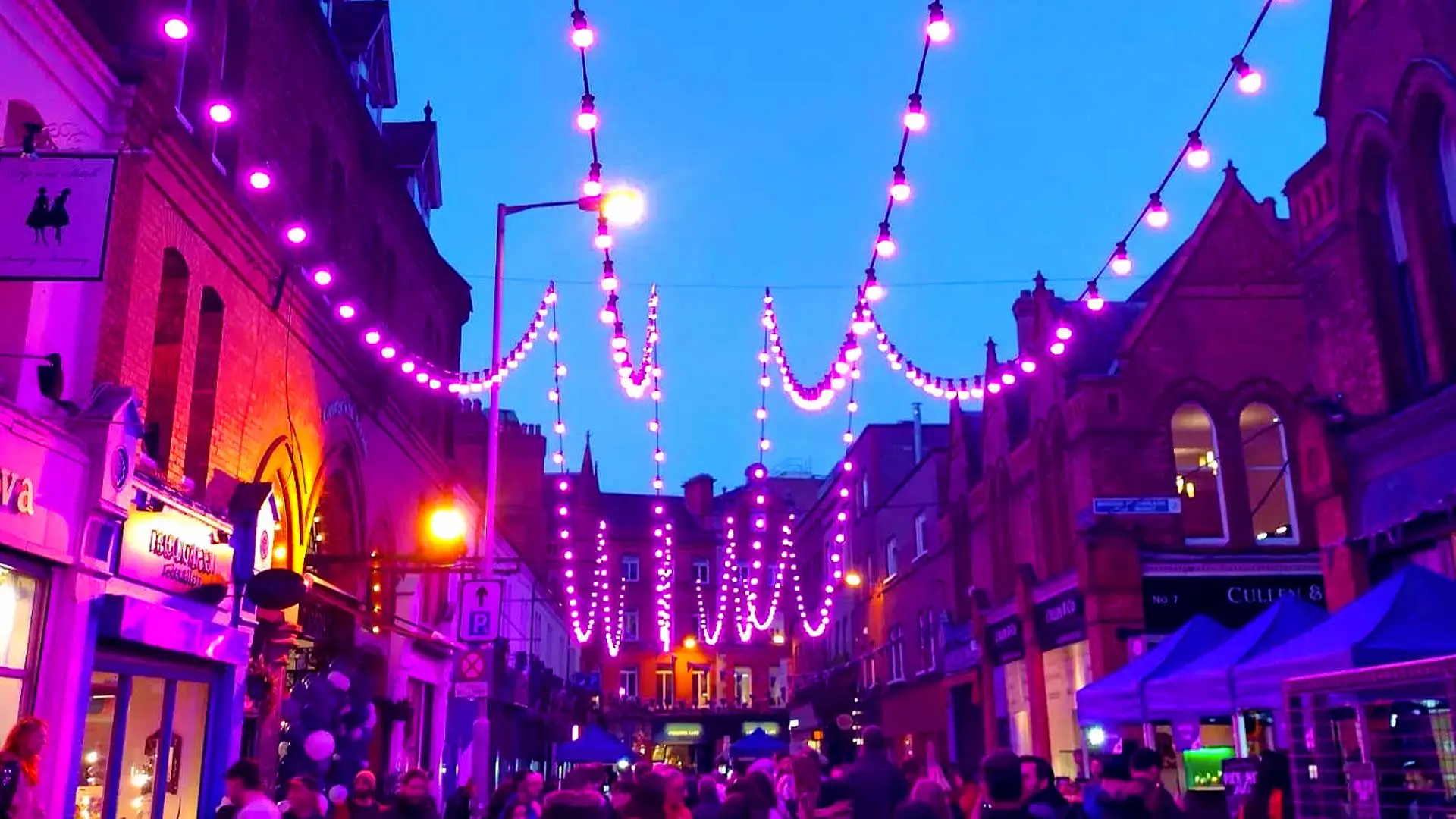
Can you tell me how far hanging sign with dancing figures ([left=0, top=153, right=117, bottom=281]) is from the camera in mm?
7801

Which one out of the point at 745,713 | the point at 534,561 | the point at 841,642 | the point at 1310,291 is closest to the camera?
the point at 1310,291

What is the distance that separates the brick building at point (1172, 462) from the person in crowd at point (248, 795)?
14.9 meters

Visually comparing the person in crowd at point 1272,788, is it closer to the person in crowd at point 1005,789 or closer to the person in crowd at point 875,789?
the person in crowd at point 875,789

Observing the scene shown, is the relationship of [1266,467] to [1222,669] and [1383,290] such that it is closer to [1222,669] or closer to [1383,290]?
[1383,290]

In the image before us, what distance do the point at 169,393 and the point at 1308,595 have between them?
17671mm

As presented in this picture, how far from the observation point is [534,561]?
130ft

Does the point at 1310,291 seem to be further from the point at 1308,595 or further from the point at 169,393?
the point at 169,393

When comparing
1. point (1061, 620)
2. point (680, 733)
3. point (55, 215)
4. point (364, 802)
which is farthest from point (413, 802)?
point (680, 733)

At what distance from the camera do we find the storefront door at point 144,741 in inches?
416

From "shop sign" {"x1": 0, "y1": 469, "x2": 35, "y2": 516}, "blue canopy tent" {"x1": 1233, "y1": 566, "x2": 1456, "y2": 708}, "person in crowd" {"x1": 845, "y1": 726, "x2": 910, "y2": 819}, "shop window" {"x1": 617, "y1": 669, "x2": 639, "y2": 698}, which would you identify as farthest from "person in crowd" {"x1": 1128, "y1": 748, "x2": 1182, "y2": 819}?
"shop window" {"x1": 617, "y1": 669, "x2": 639, "y2": 698}

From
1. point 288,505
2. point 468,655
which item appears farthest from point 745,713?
point 288,505

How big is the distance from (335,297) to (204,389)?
156 inches

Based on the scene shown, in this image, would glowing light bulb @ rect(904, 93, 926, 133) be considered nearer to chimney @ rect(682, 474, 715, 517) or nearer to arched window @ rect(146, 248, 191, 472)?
arched window @ rect(146, 248, 191, 472)

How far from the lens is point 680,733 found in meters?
62.5
